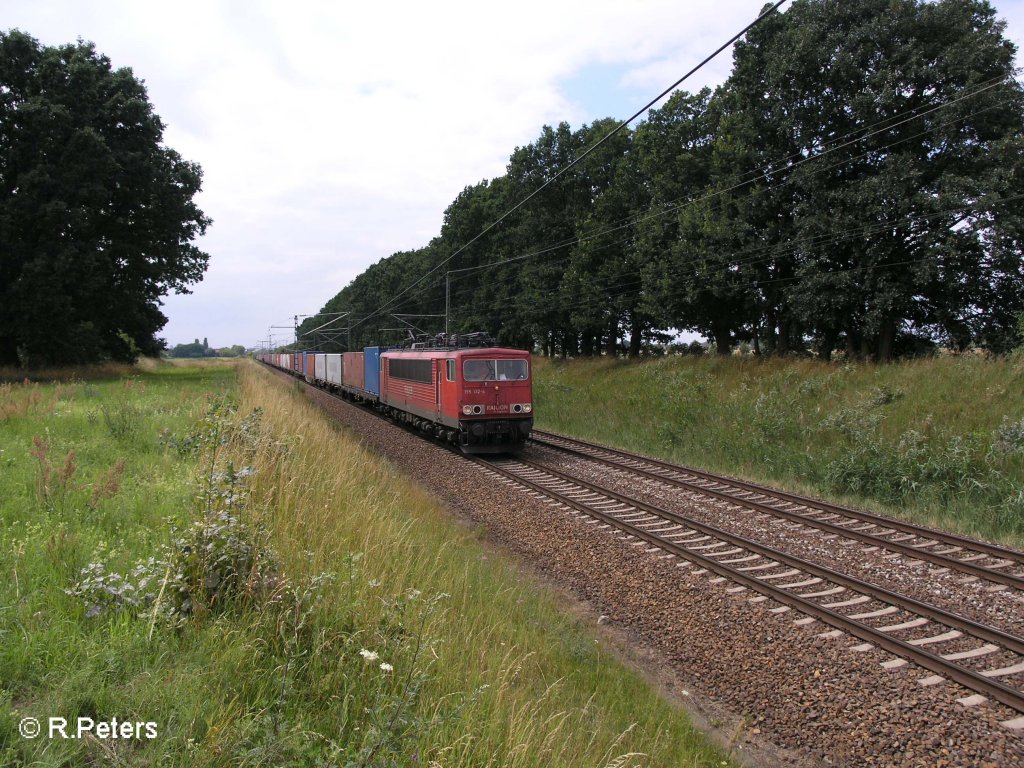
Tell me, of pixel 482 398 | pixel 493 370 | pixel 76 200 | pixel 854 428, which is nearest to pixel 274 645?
pixel 482 398

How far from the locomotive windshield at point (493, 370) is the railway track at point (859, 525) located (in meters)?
3.35

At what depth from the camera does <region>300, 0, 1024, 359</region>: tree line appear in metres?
16.5

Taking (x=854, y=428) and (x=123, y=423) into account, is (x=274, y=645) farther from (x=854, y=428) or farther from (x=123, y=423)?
(x=854, y=428)

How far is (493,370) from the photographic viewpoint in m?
16.0

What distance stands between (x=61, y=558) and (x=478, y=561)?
163 inches

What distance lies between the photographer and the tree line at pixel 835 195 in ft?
54.2


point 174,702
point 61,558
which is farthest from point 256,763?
point 61,558

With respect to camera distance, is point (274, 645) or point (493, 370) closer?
point (274, 645)

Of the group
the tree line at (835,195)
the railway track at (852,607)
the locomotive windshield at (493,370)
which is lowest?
the railway track at (852,607)

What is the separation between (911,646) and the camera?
5.24 m

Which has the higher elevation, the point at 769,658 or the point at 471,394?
the point at 471,394

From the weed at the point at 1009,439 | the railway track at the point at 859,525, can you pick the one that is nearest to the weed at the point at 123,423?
the railway track at the point at 859,525

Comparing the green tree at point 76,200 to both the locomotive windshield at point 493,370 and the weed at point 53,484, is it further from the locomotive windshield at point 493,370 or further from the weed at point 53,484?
the weed at point 53,484

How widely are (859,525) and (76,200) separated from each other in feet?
102
